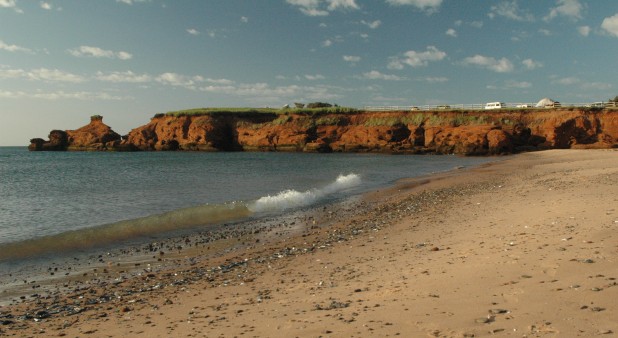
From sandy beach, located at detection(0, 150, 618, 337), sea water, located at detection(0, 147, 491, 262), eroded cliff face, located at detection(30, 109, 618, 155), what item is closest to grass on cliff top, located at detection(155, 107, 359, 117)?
eroded cliff face, located at detection(30, 109, 618, 155)

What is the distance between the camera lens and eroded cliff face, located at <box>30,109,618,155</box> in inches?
2282

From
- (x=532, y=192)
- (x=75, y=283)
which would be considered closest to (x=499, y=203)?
(x=532, y=192)

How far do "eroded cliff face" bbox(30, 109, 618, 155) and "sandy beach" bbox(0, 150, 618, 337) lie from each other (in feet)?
162

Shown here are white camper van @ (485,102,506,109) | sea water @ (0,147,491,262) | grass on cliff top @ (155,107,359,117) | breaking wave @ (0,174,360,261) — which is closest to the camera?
breaking wave @ (0,174,360,261)

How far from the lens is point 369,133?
71000mm

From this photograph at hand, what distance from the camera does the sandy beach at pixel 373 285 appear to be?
5.11 m

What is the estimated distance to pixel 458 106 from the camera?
68.5 m

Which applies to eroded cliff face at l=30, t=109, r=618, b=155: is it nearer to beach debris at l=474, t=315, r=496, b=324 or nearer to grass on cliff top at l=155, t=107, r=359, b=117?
grass on cliff top at l=155, t=107, r=359, b=117

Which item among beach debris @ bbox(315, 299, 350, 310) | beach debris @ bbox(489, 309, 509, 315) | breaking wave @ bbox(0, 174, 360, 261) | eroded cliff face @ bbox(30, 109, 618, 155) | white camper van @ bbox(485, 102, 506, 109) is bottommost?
breaking wave @ bbox(0, 174, 360, 261)

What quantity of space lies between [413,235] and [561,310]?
6164mm

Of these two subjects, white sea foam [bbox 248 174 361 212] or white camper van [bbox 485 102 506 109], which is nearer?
white sea foam [bbox 248 174 361 212]

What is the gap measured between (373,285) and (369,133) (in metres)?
65.2

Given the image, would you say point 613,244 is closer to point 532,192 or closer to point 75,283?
point 532,192

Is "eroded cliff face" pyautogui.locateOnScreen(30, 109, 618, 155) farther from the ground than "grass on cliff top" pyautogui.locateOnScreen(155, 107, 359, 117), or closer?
closer
